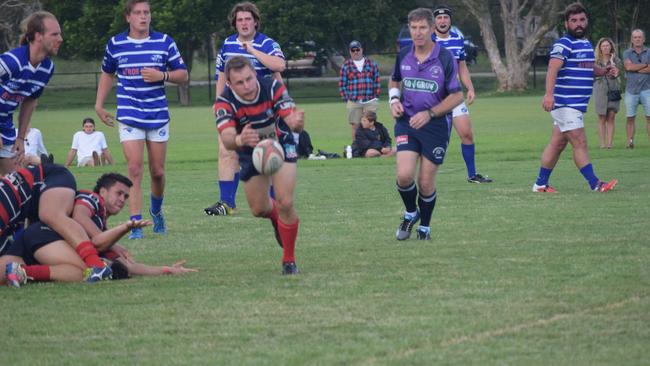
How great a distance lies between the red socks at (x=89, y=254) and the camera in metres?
7.50

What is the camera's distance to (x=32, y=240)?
7.61 m

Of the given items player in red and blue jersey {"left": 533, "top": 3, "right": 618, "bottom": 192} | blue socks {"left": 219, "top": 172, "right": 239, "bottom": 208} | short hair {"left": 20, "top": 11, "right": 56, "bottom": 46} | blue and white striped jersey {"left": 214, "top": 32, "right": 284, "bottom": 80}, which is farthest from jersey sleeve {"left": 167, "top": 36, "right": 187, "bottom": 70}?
player in red and blue jersey {"left": 533, "top": 3, "right": 618, "bottom": 192}

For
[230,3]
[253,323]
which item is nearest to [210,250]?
[253,323]

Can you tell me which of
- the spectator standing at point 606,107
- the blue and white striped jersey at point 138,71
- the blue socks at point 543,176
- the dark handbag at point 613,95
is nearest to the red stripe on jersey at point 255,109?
the blue and white striped jersey at point 138,71

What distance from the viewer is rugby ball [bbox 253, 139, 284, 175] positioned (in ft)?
23.6

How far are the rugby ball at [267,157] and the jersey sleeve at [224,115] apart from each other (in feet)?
1.14

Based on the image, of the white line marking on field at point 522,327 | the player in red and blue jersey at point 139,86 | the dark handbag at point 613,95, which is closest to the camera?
the white line marking on field at point 522,327

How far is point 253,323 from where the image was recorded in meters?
6.05

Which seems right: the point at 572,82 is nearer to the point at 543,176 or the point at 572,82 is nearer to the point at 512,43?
the point at 543,176

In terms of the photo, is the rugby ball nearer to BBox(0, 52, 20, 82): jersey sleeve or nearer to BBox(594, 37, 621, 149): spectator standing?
BBox(0, 52, 20, 82): jersey sleeve

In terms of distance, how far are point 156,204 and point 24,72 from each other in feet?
7.95

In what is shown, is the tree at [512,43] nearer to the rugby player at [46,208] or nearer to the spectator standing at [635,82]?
the spectator standing at [635,82]

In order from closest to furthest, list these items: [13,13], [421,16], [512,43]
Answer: [421,16] → [512,43] → [13,13]

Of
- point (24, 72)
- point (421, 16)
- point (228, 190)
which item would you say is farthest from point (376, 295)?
point (228, 190)
